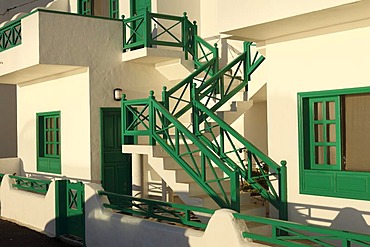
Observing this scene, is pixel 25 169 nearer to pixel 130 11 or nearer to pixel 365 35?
pixel 130 11

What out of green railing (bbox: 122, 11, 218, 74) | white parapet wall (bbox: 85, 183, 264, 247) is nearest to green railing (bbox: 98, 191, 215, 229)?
white parapet wall (bbox: 85, 183, 264, 247)

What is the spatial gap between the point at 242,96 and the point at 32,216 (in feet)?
16.1

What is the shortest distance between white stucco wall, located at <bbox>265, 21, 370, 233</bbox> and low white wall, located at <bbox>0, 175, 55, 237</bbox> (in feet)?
14.4

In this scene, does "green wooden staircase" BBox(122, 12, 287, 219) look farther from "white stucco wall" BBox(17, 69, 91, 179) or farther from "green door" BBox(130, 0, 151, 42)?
"white stucco wall" BBox(17, 69, 91, 179)

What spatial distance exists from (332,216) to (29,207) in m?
6.23

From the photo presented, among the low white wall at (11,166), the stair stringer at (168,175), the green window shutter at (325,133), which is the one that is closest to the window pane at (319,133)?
the green window shutter at (325,133)

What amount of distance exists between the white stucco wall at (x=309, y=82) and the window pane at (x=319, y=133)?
1.07ft

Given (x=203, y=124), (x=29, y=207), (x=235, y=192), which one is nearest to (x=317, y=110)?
(x=235, y=192)

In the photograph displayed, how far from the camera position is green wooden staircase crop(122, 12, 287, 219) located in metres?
8.31

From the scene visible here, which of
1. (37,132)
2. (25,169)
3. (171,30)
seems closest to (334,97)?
(171,30)

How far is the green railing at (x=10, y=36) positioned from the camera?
12539 mm

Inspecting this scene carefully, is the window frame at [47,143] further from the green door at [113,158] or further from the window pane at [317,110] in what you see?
the window pane at [317,110]

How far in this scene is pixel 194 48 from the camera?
12.6 metres

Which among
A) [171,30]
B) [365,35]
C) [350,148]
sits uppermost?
[171,30]
